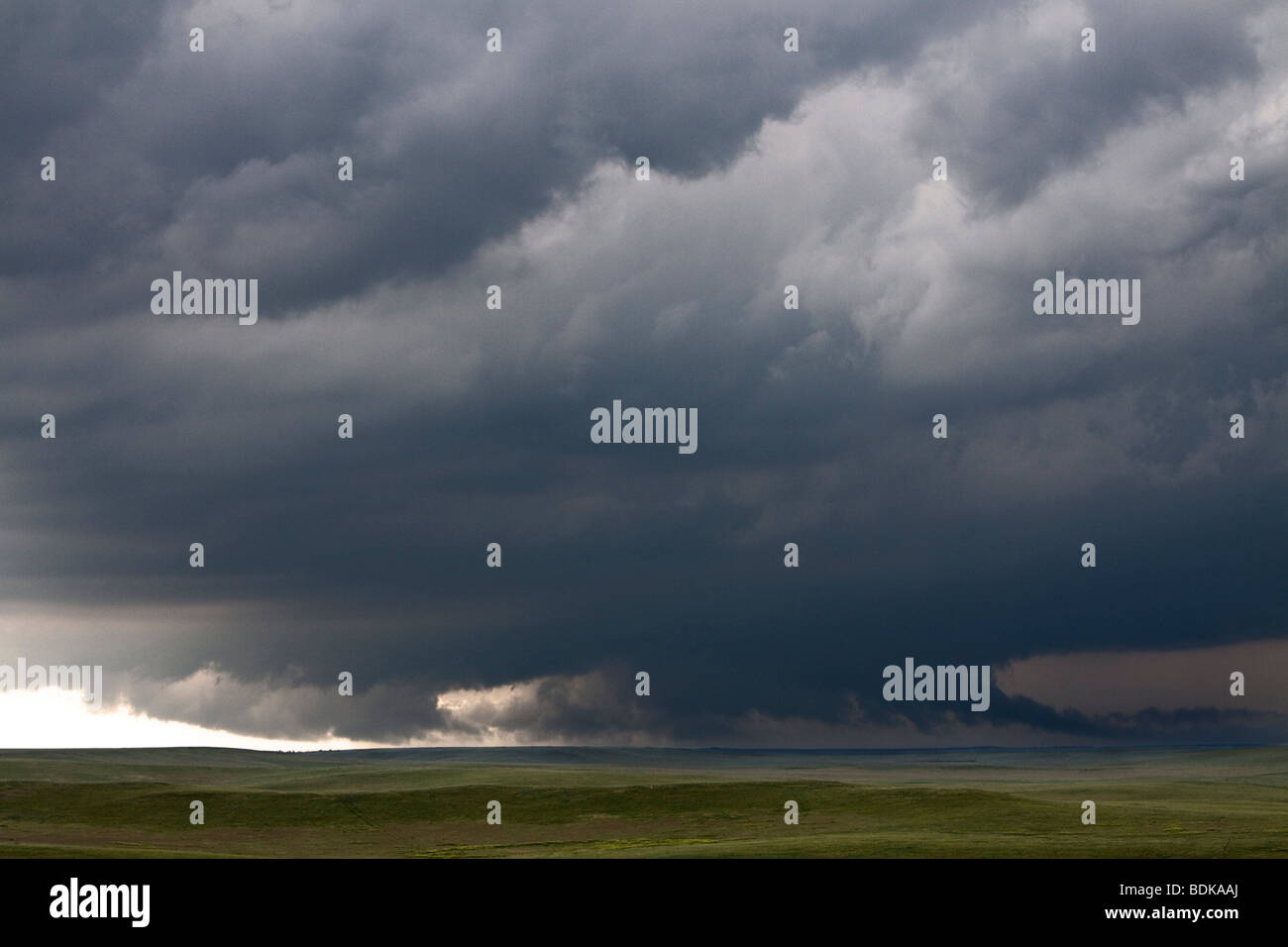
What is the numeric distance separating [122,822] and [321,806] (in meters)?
17.5
